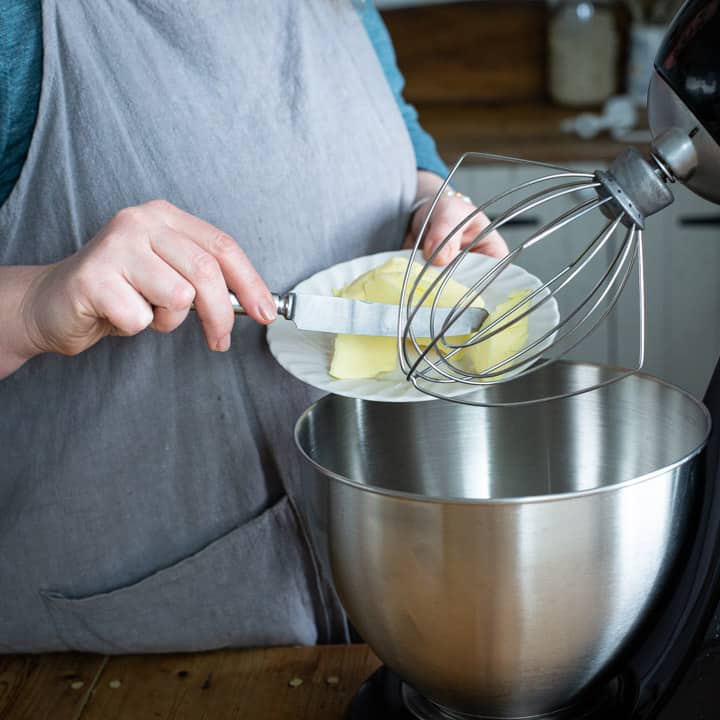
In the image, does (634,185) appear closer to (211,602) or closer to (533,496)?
(533,496)

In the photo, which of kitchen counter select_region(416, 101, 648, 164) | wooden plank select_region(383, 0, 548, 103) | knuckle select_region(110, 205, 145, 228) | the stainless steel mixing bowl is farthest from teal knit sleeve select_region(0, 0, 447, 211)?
wooden plank select_region(383, 0, 548, 103)

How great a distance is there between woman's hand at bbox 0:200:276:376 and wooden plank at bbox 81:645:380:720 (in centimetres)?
20

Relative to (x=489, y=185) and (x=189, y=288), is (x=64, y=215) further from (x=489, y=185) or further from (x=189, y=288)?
(x=489, y=185)

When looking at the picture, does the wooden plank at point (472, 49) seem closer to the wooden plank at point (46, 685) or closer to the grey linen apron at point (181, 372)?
the grey linen apron at point (181, 372)

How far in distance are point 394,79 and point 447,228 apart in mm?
191

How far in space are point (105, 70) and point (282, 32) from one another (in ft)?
0.42

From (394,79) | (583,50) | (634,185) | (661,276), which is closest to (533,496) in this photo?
(634,185)

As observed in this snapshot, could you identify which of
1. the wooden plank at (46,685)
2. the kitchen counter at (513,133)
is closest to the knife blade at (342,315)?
the wooden plank at (46,685)

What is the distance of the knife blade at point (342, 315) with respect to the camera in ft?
1.84

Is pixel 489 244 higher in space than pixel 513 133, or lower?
Result: higher

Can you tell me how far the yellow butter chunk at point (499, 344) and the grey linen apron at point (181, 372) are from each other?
0.44ft

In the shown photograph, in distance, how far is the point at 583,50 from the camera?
6.03 ft

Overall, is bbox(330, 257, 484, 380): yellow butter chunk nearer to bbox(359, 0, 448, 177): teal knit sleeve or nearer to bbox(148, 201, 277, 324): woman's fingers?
bbox(148, 201, 277, 324): woman's fingers

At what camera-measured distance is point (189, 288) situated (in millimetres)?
515
